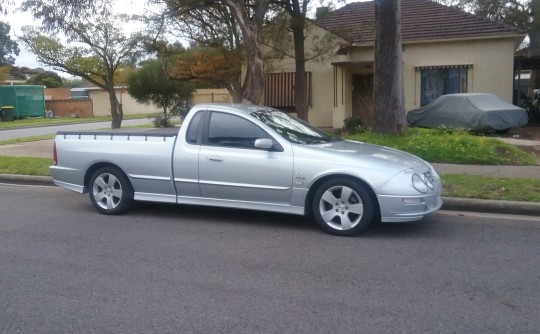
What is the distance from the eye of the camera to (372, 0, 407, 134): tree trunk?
1376 centimetres

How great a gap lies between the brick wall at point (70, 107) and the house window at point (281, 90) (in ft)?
95.8

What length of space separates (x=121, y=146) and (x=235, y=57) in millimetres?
10698

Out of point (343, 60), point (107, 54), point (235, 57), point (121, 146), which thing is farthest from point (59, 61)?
point (121, 146)

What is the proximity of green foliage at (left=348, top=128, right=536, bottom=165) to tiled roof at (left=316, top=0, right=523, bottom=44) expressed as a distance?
20.4ft

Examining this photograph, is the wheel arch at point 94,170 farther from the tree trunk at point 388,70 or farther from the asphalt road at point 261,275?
the tree trunk at point 388,70

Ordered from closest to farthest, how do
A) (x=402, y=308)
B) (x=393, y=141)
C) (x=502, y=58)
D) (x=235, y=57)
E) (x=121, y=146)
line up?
(x=402, y=308) → (x=121, y=146) → (x=393, y=141) → (x=235, y=57) → (x=502, y=58)

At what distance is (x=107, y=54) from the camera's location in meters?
22.3

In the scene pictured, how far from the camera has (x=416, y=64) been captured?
2155cm

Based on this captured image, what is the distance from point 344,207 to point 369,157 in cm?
68

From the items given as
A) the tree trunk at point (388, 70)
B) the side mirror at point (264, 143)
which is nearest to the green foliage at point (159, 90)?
the tree trunk at point (388, 70)

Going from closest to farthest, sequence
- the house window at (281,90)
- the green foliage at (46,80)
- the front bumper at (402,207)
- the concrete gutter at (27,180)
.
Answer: the front bumper at (402,207) < the concrete gutter at (27,180) < the house window at (281,90) < the green foliage at (46,80)

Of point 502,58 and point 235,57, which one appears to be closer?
point 235,57

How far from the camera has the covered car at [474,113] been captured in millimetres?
17625

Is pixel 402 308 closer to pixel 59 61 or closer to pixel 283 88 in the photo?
pixel 283 88
